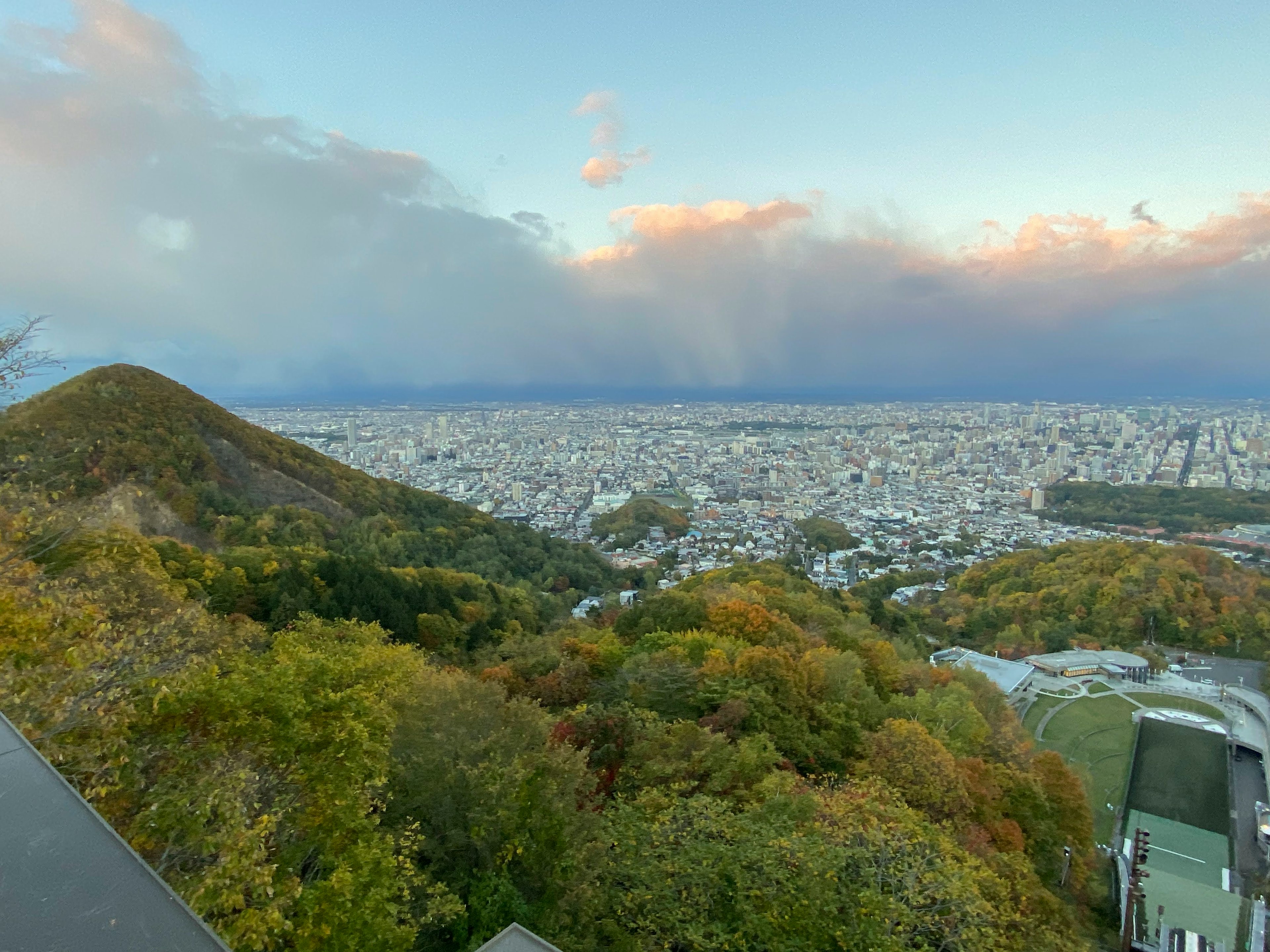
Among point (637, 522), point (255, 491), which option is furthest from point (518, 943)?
point (637, 522)

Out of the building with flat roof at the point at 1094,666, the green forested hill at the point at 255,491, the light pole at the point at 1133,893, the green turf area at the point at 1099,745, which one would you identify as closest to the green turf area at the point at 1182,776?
the green turf area at the point at 1099,745

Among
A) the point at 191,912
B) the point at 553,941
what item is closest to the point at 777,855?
the point at 553,941

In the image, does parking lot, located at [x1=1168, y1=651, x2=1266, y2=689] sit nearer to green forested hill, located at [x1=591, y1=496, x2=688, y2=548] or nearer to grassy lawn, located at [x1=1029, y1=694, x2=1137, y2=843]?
grassy lawn, located at [x1=1029, y1=694, x2=1137, y2=843]

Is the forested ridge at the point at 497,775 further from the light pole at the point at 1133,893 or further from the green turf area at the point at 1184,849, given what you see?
the green turf area at the point at 1184,849

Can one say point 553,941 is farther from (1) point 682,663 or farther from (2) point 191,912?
(1) point 682,663

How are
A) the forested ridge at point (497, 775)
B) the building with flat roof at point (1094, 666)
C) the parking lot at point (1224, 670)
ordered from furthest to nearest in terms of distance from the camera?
the parking lot at point (1224, 670)
the building with flat roof at point (1094, 666)
the forested ridge at point (497, 775)

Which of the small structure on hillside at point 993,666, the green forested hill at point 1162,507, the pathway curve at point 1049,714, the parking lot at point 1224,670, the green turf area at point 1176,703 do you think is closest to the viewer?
the pathway curve at point 1049,714
